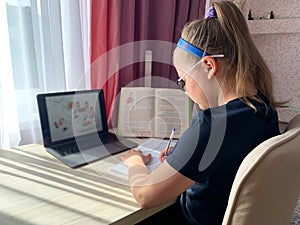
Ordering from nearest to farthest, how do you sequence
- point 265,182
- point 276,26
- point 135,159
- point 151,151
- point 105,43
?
point 265,182 → point 135,159 → point 151,151 → point 105,43 → point 276,26

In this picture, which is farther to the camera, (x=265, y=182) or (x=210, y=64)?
(x=210, y=64)

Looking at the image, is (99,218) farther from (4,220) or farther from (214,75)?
(214,75)

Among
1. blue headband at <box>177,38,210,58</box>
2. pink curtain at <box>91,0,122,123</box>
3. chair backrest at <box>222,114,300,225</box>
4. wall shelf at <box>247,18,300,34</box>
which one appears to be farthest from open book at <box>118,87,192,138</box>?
wall shelf at <box>247,18,300,34</box>

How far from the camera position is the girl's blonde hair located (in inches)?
28.3

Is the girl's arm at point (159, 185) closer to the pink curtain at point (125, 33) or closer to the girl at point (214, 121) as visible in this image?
the girl at point (214, 121)

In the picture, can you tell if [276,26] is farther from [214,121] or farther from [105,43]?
[214,121]

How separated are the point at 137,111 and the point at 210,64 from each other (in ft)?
2.16

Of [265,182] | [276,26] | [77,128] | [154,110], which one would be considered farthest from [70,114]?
[276,26]

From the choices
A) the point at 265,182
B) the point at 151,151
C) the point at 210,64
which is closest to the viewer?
the point at 265,182

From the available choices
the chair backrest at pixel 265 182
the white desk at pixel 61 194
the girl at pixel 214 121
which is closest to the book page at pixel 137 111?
the white desk at pixel 61 194

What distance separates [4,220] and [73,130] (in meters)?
0.55

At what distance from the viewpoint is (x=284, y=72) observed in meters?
2.28

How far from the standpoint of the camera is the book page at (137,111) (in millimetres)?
1323

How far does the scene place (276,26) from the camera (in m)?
2.14
